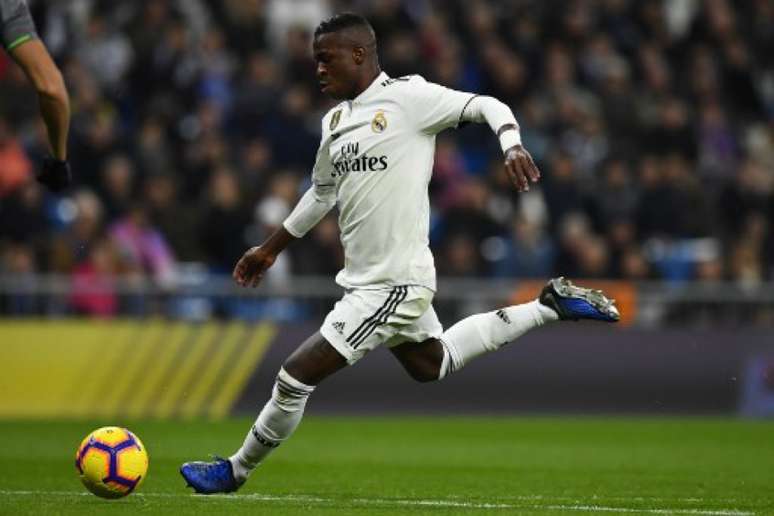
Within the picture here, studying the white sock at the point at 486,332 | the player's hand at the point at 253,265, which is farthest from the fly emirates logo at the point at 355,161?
the white sock at the point at 486,332

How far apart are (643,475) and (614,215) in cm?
891

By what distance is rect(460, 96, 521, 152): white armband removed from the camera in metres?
8.25

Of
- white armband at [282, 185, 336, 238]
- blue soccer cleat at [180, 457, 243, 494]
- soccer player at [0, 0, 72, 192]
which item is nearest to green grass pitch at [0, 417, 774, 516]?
blue soccer cleat at [180, 457, 243, 494]

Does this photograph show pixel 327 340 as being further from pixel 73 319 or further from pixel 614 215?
pixel 614 215

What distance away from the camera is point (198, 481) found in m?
8.93

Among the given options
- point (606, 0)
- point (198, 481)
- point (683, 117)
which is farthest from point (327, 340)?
point (606, 0)

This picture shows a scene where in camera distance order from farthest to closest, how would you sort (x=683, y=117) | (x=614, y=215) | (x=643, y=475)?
(x=683, y=117) → (x=614, y=215) → (x=643, y=475)

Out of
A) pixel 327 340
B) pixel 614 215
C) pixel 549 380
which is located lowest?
pixel 549 380

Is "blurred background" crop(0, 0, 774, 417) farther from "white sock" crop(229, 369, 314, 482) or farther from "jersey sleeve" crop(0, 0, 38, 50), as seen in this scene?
"jersey sleeve" crop(0, 0, 38, 50)

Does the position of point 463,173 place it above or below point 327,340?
below

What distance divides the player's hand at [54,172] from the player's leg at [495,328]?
216 cm

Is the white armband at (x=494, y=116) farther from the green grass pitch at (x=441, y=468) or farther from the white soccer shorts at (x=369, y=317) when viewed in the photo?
the green grass pitch at (x=441, y=468)

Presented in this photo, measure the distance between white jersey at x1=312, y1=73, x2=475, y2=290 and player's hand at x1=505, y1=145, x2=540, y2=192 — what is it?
0.82m

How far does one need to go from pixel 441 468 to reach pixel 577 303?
287cm
